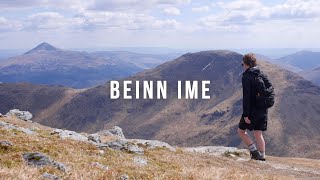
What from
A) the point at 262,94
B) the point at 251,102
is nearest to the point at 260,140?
the point at 251,102

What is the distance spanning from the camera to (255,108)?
18.8 m

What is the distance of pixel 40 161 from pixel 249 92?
10814 mm

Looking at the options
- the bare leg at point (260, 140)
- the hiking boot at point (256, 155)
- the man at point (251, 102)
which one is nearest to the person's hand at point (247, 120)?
the man at point (251, 102)

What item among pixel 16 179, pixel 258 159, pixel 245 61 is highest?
pixel 245 61

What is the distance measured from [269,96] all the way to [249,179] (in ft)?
20.8

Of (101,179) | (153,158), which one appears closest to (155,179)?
(101,179)

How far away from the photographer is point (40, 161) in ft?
36.1

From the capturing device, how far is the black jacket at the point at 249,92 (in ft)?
61.0

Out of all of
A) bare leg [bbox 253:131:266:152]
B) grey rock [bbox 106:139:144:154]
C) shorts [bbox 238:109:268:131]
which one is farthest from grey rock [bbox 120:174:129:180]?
bare leg [bbox 253:131:266:152]

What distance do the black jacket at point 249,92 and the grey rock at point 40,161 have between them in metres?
10.3

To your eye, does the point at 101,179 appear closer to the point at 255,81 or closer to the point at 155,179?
the point at 155,179

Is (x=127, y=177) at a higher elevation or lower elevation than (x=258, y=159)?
higher

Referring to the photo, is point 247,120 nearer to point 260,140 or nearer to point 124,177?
point 260,140

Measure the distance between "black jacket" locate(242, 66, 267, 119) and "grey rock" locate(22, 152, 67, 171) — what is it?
1029cm
